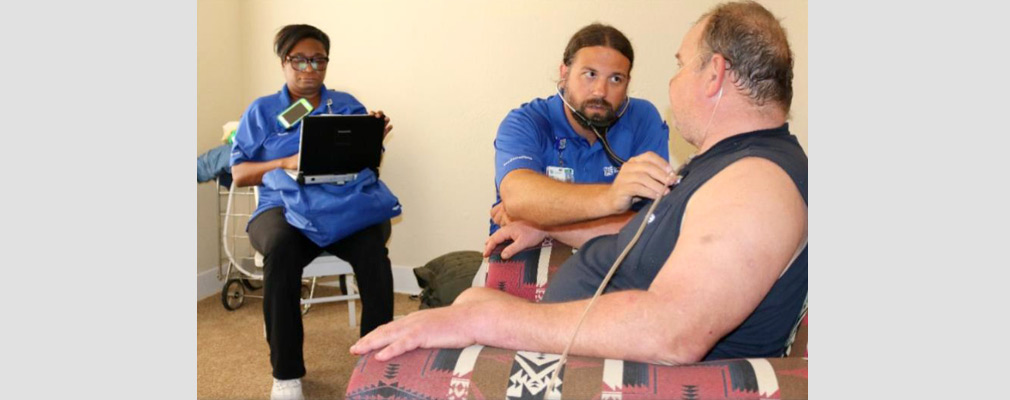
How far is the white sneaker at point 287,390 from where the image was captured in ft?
8.50

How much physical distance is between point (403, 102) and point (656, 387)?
3.00 metres

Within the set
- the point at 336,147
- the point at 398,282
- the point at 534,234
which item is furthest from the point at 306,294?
the point at 534,234

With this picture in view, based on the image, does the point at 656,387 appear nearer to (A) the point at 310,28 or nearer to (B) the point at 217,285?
(A) the point at 310,28

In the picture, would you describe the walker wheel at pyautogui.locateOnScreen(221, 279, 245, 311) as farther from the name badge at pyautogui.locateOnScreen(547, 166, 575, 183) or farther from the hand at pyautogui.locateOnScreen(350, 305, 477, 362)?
the hand at pyautogui.locateOnScreen(350, 305, 477, 362)

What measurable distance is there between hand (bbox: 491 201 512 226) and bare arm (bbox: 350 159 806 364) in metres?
1.03

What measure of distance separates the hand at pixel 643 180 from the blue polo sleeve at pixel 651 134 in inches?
33.3

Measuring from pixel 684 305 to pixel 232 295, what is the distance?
2954mm

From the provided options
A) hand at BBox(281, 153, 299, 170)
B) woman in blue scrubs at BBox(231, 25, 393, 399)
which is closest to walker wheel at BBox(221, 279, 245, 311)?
woman in blue scrubs at BBox(231, 25, 393, 399)

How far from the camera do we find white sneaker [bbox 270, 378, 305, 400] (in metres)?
2.59

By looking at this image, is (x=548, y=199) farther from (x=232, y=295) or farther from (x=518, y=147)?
(x=232, y=295)

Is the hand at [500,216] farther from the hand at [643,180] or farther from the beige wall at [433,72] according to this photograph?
the beige wall at [433,72]

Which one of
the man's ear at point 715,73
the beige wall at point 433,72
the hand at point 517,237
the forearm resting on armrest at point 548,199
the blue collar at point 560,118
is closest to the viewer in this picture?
the man's ear at point 715,73

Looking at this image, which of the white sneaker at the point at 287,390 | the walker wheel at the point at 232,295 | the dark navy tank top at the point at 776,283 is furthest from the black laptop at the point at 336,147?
the dark navy tank top at the point at 776,283

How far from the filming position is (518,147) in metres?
2.17
